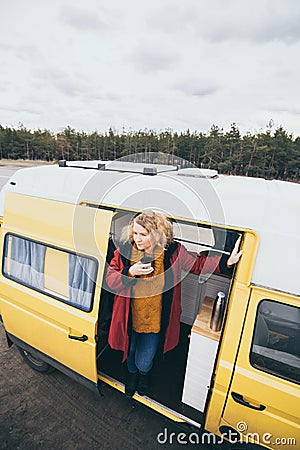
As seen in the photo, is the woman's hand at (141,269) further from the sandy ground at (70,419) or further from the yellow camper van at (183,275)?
the sandy ground at (70,419)

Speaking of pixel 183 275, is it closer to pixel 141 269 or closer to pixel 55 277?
pixel 141 269

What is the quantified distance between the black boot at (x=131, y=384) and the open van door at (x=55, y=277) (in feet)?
1.15

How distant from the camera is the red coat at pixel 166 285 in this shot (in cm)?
227

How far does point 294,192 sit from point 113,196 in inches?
65.2

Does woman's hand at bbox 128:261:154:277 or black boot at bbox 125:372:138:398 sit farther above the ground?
woman's hand at bbox 128:261:154:277

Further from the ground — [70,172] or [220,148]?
[220,148]

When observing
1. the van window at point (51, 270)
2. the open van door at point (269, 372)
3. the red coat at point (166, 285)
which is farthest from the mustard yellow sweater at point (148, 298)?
the open van door at point (269, 372)

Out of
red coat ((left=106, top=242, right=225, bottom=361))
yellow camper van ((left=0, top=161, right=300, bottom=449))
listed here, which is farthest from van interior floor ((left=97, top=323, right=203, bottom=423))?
red coat ((left=106, top=242, right=225, bottom=361))

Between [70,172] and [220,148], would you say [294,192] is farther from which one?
[220,148]

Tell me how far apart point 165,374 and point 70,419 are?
1.18 m

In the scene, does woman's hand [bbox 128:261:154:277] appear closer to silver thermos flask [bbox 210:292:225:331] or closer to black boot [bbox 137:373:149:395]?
silver thermos flask [bbox 210:292:225:331]

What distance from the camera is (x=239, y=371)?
197 centimetres

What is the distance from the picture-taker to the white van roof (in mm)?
1778

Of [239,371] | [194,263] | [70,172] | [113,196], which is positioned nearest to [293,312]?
[239,371]
